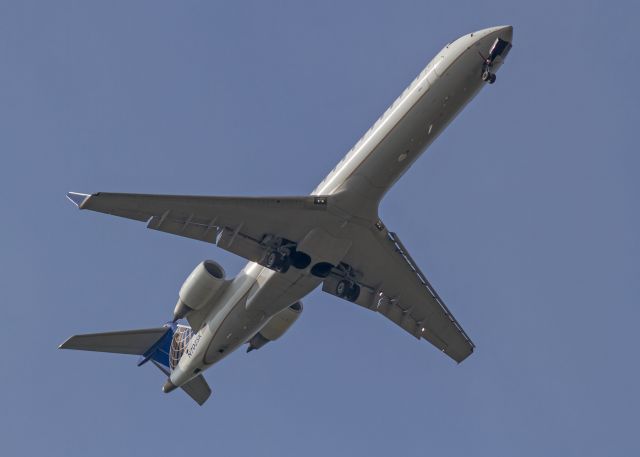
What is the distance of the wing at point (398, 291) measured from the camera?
151 feet

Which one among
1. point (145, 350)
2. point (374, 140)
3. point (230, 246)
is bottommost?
point (145, 350)

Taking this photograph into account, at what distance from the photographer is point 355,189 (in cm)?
4284

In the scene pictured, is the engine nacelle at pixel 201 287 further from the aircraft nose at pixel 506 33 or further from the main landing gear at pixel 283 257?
the aircraft nose at pixel 506 33

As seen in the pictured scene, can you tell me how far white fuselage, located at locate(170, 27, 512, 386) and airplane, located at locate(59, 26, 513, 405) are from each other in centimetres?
5

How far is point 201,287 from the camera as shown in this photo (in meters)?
47.3

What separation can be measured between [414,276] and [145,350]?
1572 centimetres

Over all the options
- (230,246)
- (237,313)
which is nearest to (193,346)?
(237,313)

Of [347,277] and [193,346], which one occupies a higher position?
[347,277]

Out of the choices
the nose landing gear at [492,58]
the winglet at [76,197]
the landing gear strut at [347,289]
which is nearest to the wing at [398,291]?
the landing gear strut at [347,289]

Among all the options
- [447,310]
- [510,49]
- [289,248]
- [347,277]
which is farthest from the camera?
[447,310]

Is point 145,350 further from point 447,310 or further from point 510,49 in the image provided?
point 510,49

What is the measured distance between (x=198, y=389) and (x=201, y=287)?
31.1 ft

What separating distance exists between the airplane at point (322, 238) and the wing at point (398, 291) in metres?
0.06

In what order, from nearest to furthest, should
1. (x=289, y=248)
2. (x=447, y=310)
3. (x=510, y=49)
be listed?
1. (x=510, y=49)
2. (x=289, y=248)
3. (x=447, y=310)
